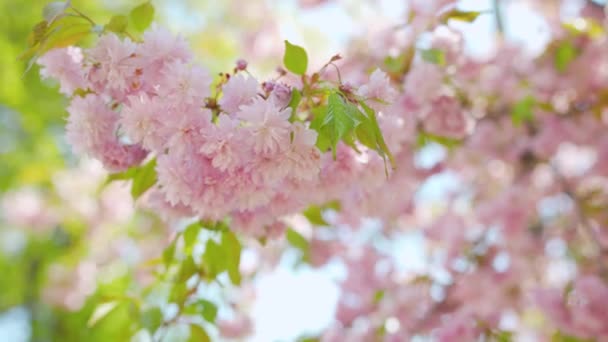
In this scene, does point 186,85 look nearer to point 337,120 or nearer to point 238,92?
point 238,92

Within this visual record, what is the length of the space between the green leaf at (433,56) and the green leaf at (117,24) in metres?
0.67

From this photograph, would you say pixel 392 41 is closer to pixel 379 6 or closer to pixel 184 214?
pixel 184 214

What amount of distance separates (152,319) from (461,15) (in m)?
0.96

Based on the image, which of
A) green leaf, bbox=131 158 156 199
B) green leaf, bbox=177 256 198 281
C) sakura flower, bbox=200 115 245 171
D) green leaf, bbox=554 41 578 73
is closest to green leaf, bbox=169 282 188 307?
green leaf, bbox=177 256 198 281

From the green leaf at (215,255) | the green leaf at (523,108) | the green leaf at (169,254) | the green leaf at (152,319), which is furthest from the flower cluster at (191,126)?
the green leaf at (523,108)

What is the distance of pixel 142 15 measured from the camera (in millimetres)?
1169

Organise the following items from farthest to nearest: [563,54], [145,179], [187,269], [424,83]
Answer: [563,54], [424,83], [187,269], [145,179]

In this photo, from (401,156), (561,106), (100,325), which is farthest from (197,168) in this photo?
(561,106)

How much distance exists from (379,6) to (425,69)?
1.70 meters

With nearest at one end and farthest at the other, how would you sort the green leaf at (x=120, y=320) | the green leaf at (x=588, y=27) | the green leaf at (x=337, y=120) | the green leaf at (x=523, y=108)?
the green leaf at (x=337, y=120) → the green leaf at (x=120, y=320) → the green leaf at (x=588, y=27) → the green leaf at (x=523, y=108)

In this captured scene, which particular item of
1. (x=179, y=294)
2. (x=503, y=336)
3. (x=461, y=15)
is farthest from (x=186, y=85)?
(x=503, y=336)

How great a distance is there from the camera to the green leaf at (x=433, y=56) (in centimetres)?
142

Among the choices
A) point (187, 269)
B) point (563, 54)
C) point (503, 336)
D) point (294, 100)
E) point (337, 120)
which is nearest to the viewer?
point (337, 120)

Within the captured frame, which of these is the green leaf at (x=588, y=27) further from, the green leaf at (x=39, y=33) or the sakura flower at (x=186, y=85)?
the green leaf at (x=39, y=33)
